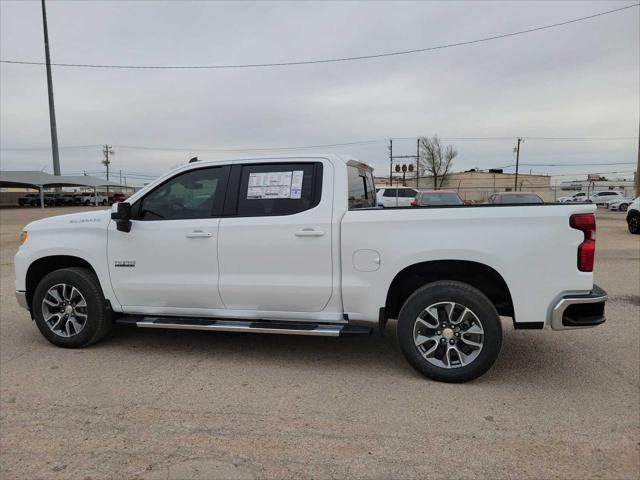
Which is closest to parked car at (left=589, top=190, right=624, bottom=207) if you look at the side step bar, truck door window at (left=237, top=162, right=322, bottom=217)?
truck door window at (left=237, top=162, right=322, bottom=217)

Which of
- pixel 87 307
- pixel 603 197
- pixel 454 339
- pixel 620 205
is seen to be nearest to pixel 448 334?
pixel 454 339

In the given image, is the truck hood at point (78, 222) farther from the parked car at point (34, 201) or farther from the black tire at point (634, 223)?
the parked car at point (34, 201)

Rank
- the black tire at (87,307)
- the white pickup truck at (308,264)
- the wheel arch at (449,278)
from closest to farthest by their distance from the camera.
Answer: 1. the white pickup truck at (308,264)
2. the wheel arch at (449,278)
3. the black tire at (87,307)

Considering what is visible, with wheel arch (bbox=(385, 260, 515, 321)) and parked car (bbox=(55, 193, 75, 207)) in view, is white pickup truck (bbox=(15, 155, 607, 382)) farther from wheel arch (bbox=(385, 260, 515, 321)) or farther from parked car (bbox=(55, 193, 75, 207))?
parked car (bbox=(55, 193, 75, 207))

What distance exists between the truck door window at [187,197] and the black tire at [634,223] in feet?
52.6

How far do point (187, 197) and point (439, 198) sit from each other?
1397 cm

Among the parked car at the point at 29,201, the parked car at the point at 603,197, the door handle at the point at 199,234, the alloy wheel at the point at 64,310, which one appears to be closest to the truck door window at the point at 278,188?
the door handle at the point at 199,234

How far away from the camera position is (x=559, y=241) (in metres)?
3.71

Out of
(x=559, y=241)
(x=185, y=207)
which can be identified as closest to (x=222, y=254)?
(x=185, y=207)

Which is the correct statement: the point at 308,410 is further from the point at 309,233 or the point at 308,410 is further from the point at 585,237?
the point at 585,237

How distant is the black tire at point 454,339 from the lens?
384cm

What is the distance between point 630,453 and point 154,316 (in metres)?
3.99

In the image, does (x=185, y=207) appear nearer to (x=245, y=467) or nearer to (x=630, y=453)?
(x=245, y=467)

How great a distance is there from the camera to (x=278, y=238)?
167 inches
